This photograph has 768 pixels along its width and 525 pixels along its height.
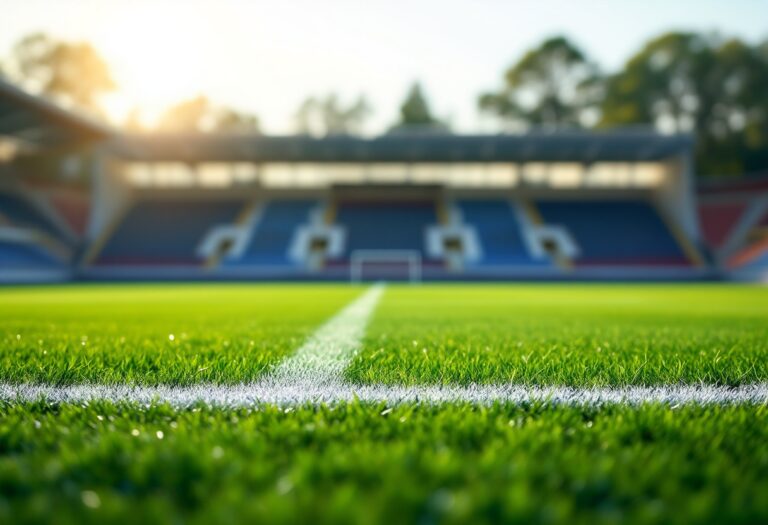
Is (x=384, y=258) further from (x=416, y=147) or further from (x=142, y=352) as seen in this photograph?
(x=142, y=352)

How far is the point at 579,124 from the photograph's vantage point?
38.8m

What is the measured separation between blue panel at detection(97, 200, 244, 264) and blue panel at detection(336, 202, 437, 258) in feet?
21.2

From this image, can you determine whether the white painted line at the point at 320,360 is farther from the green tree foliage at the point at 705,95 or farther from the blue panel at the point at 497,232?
the green tree foliage at the point at 705,95

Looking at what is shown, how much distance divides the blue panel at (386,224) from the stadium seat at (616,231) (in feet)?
22.1

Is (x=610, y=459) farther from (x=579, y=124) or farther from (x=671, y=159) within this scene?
(x=579, y=124)

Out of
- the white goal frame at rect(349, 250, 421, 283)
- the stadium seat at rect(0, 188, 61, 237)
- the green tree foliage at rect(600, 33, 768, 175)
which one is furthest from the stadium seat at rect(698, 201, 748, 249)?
the stadium seat at rect(0, 188, 61, 237)

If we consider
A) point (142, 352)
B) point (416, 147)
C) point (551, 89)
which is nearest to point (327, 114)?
point (551, 89)

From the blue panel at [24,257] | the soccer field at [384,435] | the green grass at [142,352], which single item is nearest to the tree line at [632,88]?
the blue panel at [24,257]

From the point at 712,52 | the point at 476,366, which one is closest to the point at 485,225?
the point at 712,52

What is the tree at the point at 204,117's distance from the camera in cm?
4450

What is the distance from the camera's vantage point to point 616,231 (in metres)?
27.2

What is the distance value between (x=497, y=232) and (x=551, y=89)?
17.9 meters

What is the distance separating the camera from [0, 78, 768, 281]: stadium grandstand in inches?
968

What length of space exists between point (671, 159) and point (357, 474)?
31.1 m
